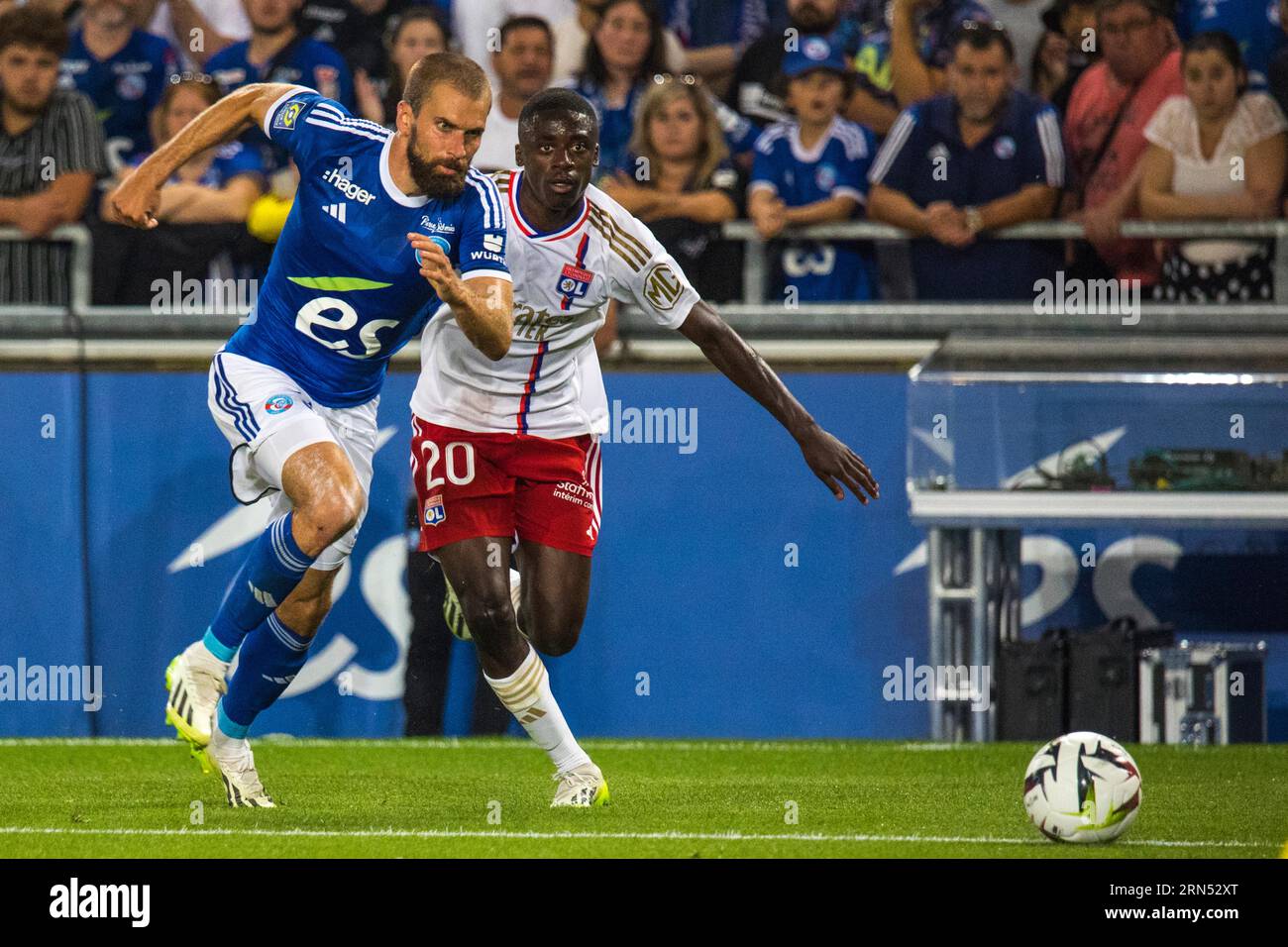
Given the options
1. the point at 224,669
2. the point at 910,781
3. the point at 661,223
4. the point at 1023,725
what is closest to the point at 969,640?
the point at 1023,725

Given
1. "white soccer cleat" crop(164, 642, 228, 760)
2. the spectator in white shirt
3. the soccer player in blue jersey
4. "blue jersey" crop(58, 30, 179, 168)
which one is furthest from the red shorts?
"blue jersey" crop(58, 30, 179, 168)

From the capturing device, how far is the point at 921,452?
31.6 feet

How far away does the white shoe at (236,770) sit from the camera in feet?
21.5

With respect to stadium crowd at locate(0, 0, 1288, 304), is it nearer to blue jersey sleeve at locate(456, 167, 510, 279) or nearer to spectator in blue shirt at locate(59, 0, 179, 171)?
spectator in blue shirt at locate(59, 0, 179, 171)

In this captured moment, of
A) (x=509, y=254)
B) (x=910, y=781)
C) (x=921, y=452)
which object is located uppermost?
(x=509, y=254)

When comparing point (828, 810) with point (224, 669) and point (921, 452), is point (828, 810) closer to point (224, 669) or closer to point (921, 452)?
point (224, 669)

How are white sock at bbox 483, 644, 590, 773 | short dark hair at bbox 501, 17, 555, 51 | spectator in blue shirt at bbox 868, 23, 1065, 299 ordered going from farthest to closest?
short dark hair at bbox 501, 17, 555, 51
spectator in blue shirt at bbox 868, 23, 1065, 299
white sock at bbox 483, 644, 590, 773

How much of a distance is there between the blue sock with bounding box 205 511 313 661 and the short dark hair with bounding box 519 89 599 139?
5.16 feet

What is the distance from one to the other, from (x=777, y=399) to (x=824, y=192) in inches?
149

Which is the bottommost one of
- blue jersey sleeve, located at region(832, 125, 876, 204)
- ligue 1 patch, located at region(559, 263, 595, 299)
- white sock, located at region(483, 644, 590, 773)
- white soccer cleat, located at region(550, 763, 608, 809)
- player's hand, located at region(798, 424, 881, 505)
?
white soccer cleat, located at region(550, 763, 608, 809)

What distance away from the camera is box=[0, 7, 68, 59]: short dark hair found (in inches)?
406

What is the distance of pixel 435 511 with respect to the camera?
22.4ft

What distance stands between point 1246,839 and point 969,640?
3.61 m

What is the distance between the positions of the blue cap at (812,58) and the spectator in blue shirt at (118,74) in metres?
3.40
